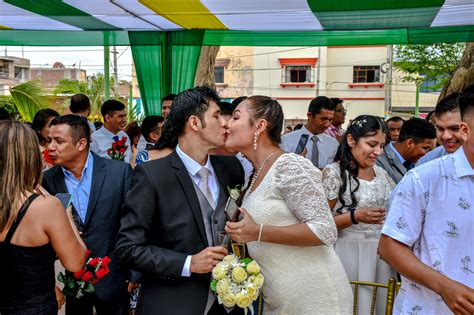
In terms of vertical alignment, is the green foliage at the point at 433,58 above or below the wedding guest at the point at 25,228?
above

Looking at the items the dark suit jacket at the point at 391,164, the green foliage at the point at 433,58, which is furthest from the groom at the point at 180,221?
the green foliage at the point at 433,58

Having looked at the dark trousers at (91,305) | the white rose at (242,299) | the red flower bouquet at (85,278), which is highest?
the white rose at (242,299)

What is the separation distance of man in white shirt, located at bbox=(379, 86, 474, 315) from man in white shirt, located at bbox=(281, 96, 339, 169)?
11.1 ft

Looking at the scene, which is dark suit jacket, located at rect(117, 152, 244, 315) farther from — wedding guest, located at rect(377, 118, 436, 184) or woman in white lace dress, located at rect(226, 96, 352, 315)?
wedding guest, located at rect(377, 118, 436, 184)

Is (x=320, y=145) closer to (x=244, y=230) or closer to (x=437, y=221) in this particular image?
(x=244, y=230)

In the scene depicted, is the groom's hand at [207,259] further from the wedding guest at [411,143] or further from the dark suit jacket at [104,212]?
the wedding guest at [411,143]

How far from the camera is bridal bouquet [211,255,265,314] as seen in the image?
1.96 meters

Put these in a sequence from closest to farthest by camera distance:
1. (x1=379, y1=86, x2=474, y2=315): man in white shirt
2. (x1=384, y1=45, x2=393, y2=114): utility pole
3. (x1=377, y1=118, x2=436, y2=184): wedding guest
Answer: (x1=379, y1=86, x2=474, y2=315): man in white shirt, (x1=377, y1=118, x2=436, y2=184): wedding guest, (x1=384, y1=45, x2=393, y2=114): utility pole

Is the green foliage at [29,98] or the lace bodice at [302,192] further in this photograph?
the green foliage at [29,98]

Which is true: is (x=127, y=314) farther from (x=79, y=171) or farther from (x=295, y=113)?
(x=295, y=113)

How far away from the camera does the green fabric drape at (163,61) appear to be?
639cm

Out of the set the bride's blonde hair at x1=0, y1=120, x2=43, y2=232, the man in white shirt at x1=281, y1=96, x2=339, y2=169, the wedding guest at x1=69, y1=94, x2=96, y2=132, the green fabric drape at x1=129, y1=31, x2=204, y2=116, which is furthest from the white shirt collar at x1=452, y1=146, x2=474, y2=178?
the wedding guest at x1=69, y1=94, x2=96, y2=132

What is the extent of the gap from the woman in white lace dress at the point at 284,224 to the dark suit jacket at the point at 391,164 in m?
1.80

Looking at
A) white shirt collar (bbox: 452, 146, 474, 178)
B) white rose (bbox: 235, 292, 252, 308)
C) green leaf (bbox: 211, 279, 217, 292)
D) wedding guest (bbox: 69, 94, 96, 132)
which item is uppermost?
wedding guest (bbox: 69, 94, 96, 132)
